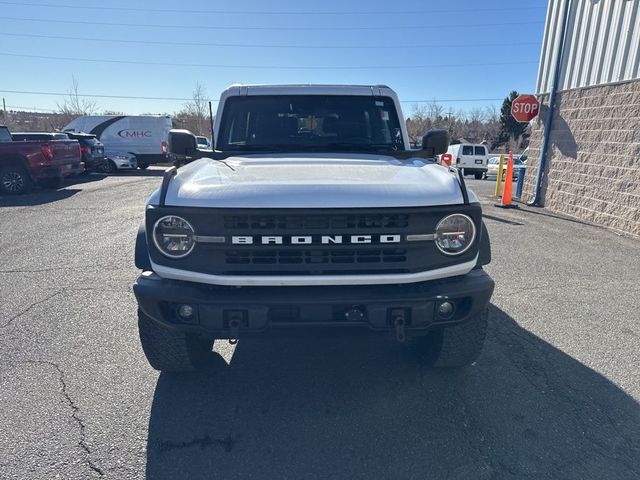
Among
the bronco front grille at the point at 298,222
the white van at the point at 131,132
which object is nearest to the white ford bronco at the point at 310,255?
the bronco front grille at the point at 298,222

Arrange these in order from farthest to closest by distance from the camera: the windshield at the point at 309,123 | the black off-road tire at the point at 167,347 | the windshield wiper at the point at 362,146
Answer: the windshield at the point at 309,123
the windshield wiper at the point at 362,146
the black off-road tire at the point at 167,347

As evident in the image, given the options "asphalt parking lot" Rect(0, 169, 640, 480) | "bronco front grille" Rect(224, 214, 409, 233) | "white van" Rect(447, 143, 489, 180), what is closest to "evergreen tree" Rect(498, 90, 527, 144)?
"white van" Rect(447, 143, 489, 180)

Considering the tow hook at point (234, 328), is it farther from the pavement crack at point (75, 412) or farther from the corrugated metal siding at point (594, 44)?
the corrugated metal siding at point (594, 44)

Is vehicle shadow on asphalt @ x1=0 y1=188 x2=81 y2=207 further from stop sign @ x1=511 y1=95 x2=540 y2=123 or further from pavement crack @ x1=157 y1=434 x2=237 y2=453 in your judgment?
stop sign @ x1=511 y1=95 x2=540 y2=123

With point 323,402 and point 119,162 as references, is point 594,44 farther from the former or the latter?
point 119,162

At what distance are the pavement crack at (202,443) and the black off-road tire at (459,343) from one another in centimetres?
143

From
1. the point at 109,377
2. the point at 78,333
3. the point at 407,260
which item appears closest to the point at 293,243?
the point at 407,260

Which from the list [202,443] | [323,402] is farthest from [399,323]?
[202,443]

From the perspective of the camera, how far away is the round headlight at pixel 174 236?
2.35 metres

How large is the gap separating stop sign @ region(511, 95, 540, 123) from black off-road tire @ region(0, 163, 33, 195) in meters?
13.1

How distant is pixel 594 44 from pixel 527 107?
6.56 feet

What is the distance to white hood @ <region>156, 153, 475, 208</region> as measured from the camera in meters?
2.30

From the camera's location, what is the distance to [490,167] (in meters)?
22.0

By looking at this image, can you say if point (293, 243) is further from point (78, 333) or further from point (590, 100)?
point (590, 100)
